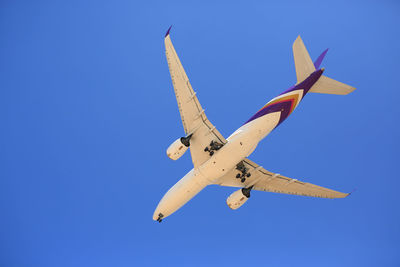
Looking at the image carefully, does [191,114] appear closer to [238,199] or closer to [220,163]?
[220,163]

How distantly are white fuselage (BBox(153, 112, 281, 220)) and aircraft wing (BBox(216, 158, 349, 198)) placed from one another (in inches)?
86.6

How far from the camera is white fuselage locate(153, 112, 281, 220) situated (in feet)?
77.9

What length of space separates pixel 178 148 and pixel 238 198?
686 centimetres

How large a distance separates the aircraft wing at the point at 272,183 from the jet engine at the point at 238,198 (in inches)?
21.5

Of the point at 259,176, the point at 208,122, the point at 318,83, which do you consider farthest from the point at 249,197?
the point at 318,83

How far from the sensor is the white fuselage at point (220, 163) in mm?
23734

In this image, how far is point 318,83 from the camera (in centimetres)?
2517

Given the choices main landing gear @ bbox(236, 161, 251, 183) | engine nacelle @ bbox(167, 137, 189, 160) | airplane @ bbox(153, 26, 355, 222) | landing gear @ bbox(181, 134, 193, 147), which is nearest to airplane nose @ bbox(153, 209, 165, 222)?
airplane @ bbox(153, 26, 355, 222)

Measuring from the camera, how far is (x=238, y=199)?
27.8 meters

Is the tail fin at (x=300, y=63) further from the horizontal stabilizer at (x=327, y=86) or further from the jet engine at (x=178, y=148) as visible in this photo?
the jet engine at (x=178, y=148)

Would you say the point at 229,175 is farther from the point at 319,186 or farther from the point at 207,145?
the point at 319,186

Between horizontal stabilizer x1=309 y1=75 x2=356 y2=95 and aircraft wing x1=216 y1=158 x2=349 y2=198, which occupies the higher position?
horizontal stabilizer x1=309 y1=75 x2=356 y2=95

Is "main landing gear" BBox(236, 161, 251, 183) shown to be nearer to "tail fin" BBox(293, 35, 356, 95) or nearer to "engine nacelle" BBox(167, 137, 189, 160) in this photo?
"engine nacelle" BBox(167, 137, 189, 160)

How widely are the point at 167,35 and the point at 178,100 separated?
3962mm
